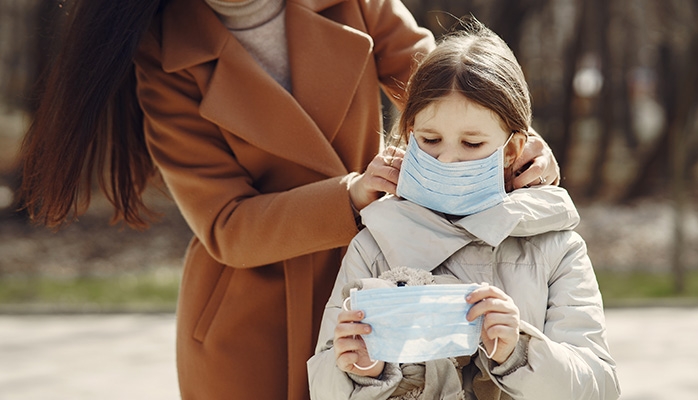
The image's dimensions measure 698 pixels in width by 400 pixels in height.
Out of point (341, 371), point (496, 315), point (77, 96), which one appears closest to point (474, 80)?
point (496, 315)

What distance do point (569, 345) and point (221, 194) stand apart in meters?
1.02

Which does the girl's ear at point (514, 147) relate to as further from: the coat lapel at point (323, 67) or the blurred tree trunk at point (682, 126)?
the blurred tree trunk at point (682, 126)

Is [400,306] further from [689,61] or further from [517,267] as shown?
[689,61]

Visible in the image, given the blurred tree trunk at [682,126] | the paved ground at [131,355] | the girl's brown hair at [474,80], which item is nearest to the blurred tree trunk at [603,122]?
the blurred tree trunk at [682,126]

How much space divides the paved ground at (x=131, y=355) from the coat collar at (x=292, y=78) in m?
3.16

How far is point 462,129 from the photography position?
2.24 m

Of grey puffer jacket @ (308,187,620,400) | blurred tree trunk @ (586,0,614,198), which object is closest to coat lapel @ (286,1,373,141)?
grey puffer jacket @ (308,187,620,400)

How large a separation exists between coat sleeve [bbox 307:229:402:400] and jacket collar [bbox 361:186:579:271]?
5 centimetres

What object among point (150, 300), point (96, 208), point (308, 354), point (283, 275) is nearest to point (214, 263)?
point (283, 275)

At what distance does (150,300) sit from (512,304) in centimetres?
664

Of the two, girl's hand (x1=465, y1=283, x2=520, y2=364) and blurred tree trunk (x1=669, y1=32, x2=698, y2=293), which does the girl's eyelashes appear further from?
blurred tree trunk (x1=669, y1=32, x2=698, y2=293)

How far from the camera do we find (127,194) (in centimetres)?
304

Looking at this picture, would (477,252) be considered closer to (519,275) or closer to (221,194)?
(519,275)

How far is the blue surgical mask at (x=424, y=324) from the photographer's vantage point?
6.40 feet
